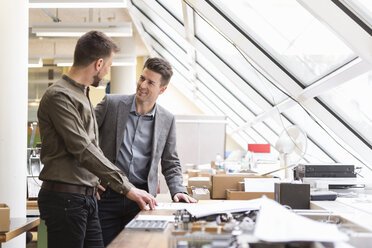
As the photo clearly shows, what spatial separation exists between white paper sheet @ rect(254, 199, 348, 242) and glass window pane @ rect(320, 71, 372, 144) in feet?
9.42

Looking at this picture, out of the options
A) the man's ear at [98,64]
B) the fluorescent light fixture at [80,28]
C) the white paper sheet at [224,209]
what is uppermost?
the fluorescent light fixture at [80,28]

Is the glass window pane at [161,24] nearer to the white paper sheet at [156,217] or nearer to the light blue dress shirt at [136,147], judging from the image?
the light blue dress shirt at [136,147]

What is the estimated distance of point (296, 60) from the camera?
4.62m

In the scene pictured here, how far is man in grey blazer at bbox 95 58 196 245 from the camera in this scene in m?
2.55

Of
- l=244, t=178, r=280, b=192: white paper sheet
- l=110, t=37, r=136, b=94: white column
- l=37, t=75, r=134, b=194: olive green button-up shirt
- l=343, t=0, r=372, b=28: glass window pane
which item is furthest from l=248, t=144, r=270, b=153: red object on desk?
l=37, t=75, r=134, b=194: olive green button-up shirt

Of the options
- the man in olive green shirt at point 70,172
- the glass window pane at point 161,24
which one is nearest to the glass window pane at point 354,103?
the man in olive green shirt at point 70,172

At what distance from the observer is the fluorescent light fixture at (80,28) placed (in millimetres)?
7051

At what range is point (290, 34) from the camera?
4.59 meters

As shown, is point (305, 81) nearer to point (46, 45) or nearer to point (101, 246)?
point (101, 246)

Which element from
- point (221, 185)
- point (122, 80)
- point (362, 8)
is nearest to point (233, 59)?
point (221, 185)

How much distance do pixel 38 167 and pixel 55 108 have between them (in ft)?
7.16

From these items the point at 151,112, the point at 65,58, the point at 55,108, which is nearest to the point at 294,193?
the point at 151,112

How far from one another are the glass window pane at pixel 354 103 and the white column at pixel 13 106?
2585mm

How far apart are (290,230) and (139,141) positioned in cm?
157
